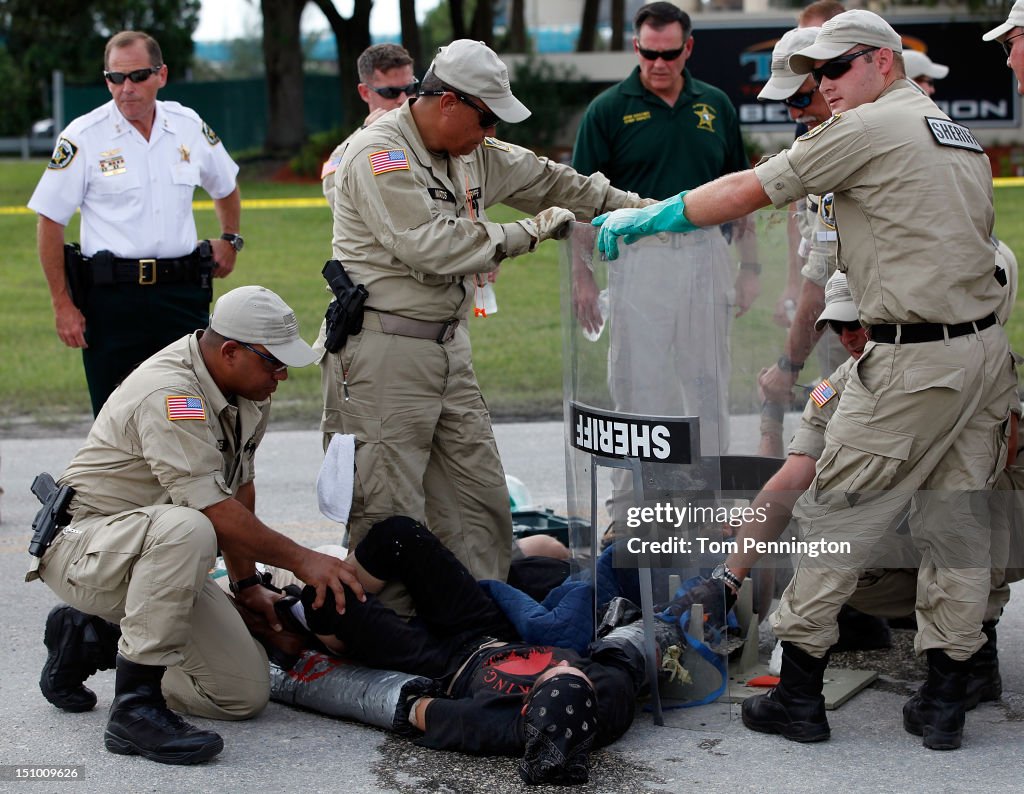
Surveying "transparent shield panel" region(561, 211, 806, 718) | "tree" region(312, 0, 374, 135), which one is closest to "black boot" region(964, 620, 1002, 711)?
"transparent shield panel" region(561, 211, 806, 718)

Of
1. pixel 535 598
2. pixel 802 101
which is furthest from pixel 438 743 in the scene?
pixel 802 101

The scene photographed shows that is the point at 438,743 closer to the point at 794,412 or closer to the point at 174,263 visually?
the point at 794,412

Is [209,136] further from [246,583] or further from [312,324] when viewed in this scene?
[312,324]

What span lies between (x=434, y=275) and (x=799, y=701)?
1.82 m

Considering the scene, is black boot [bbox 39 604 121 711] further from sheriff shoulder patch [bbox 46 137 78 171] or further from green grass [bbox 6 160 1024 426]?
sheriff shoulder patch [bbox 46 137 78 171]

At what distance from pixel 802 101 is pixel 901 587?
5.98 feet

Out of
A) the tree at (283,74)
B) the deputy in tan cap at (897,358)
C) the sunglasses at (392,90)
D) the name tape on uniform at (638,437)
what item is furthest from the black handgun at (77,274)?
the tree at (283,74)

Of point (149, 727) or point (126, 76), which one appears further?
point (126, 76)

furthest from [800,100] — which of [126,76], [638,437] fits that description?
[126,76]

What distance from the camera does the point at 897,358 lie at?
3951 millimetres

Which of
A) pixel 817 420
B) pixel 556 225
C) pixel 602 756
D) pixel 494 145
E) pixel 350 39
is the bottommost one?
pixel 602 756

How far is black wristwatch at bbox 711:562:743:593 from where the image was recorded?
4379 millimetres

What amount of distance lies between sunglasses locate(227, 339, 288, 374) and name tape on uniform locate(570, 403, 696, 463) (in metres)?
0.93

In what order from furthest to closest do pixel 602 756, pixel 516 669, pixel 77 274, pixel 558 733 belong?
1. pixel 77 274
2. pixel 516 669
3. pixel 602 756
4. pixel 558 733
